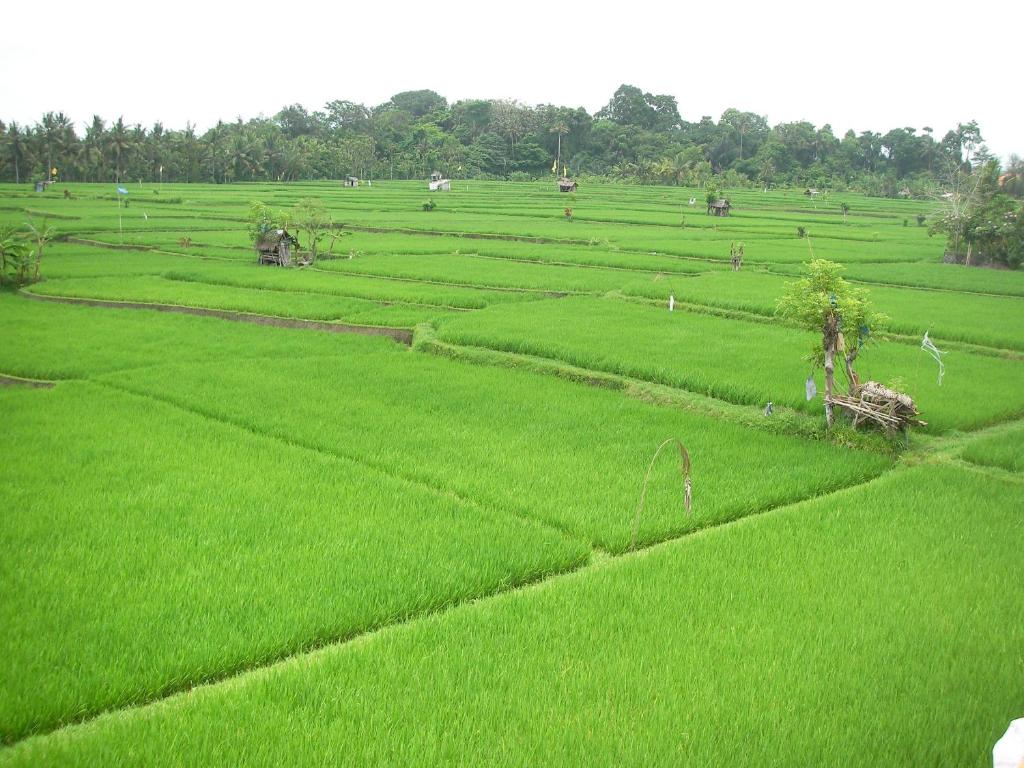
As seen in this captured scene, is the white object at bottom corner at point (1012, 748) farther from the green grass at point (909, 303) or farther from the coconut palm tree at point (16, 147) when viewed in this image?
the coconut palm tree at point (16, 147)

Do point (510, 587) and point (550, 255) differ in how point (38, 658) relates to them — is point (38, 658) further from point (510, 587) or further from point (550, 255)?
point (550, 255)

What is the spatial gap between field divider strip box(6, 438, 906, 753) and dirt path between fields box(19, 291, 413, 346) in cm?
794

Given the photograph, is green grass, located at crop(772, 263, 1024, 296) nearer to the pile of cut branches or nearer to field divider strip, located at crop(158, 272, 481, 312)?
field divider strip, located at crop(158, 272, 481, 312)

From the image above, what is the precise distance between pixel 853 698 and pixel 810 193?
5257cm

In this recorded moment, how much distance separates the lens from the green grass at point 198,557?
170 inches

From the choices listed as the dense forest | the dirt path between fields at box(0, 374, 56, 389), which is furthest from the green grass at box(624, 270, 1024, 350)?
the dense forest

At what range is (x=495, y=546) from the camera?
19.3ft

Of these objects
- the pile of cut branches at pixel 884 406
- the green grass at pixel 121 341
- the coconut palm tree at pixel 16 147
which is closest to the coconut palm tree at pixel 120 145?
the coconut palm tree at pixel 16 147

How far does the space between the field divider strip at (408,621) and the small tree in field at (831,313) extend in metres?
1.71

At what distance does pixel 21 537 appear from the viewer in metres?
5.73

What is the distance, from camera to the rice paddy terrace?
389cm

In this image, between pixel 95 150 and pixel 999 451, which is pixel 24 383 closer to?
pixel 999 451

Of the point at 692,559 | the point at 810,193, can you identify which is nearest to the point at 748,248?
the point at 692,559

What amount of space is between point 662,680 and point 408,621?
1452 mm
